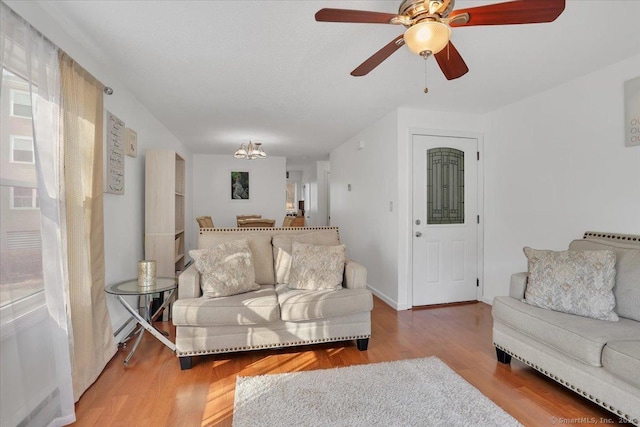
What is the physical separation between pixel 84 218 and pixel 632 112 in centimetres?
406

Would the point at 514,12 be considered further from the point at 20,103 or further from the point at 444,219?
the point at 444,219

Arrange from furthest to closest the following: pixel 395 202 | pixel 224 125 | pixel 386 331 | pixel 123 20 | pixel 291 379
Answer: pixel 224 125, pixel 395 202, pixel 386 331, pixel 291 379, pixel 123 20

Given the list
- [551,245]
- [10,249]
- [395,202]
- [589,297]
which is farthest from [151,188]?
[551,245]

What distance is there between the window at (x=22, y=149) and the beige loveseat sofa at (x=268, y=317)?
125cm

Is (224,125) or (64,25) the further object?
(224,125)

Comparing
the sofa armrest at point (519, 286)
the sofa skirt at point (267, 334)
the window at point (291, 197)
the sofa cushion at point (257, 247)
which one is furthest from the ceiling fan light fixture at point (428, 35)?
the window at point (291, 197)

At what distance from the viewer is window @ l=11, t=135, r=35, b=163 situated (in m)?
1.50

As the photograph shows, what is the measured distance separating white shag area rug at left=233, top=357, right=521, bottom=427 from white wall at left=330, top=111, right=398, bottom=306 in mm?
1662

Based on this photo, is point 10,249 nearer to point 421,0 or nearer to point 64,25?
point 64,25

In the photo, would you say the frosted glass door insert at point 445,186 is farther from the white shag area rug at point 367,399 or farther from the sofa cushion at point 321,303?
the white shag area rug at point 367,399

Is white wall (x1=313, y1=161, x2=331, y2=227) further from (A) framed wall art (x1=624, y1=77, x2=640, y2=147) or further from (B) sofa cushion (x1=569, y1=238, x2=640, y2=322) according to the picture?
(B) sofa cushion (x1=569, y1=238, x2=640, y2=322)

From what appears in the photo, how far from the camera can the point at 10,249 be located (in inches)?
57.4

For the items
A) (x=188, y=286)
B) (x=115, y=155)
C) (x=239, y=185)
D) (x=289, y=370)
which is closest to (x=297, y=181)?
(x=239, y=185)

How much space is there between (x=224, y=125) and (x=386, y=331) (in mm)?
3538
